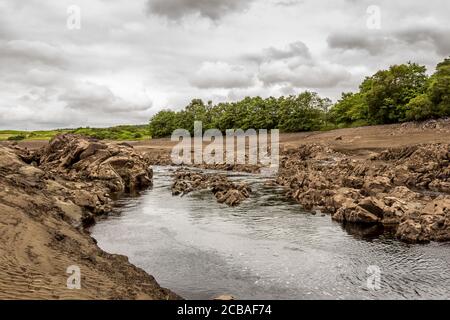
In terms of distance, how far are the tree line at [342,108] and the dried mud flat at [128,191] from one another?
4135mm

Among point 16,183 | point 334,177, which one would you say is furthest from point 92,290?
point 334,177

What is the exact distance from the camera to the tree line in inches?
2790

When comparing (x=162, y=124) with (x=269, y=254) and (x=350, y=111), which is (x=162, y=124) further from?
(x=269, y=254)

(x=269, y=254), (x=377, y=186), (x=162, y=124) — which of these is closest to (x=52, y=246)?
(x=269, y=254)

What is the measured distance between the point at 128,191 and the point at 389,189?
27.8 m

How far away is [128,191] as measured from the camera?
163ft

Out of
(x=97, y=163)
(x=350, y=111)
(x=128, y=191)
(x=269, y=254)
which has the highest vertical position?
(x=350, y=111)

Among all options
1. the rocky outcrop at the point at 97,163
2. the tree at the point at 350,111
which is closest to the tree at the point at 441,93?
the tree at the point at 350,111

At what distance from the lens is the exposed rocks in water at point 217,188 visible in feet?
132

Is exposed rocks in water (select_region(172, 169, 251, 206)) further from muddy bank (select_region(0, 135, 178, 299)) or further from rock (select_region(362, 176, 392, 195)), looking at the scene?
rock (select_region(362, 176, 392, 195))

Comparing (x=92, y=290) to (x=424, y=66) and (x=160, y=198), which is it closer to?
(x=160, y=198)

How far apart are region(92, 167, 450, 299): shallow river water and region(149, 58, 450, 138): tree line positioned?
45201 mm

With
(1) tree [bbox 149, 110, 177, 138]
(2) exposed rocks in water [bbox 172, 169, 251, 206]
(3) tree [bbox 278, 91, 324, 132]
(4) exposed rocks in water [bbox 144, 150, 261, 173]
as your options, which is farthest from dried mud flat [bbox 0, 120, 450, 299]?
(1) tree [bbox 149, 110, 177, 138]

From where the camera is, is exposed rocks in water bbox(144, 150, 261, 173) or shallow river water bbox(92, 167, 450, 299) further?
exposed rocks in water bbox(144, 150, 261, 173)
